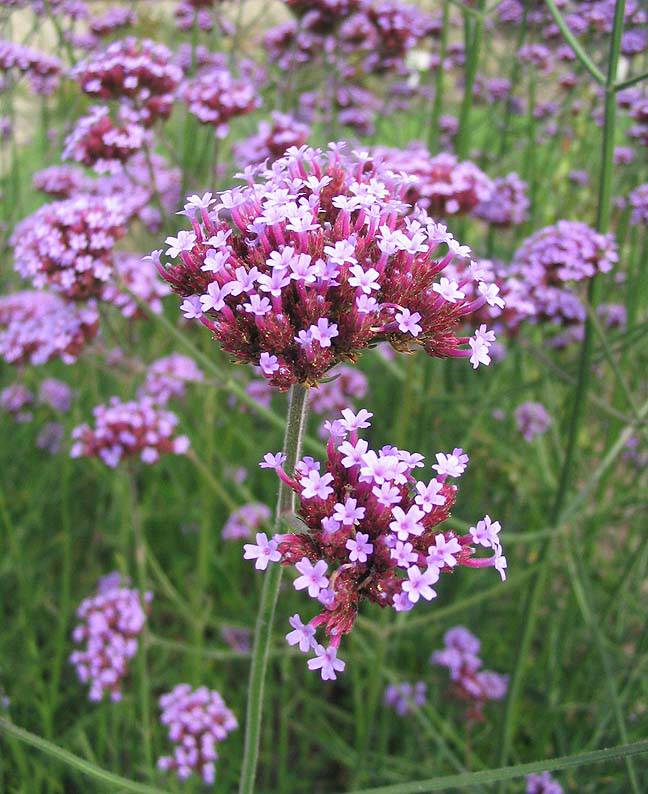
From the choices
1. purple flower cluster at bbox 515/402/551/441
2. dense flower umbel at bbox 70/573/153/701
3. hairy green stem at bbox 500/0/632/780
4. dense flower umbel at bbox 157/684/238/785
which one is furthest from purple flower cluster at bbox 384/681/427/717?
purple flower cluster at bbox 515/402/551/441

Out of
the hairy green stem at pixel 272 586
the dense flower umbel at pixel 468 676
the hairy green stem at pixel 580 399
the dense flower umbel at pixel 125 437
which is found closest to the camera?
the hairy green stem at pixel 272 586

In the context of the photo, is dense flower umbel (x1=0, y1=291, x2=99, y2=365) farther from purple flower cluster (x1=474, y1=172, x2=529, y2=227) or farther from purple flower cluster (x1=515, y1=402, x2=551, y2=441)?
purple flower cluster (x1=515, y1=402, x2=551, y2=441)

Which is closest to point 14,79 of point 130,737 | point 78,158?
point 78,158

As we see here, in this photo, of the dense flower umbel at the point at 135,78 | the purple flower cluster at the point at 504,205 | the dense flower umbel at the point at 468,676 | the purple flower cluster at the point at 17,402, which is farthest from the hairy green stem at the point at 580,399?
the purple flower cluster at the point at 17,402

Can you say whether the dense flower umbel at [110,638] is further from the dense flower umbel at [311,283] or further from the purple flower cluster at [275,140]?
the purple flower cluster at [275,140]

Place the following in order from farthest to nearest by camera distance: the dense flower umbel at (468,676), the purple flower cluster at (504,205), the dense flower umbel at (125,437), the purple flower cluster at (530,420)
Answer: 1. the purple flower cluster at (530,420)
2. the purple flower cluster at (504,205)
3. the dense flower umbel at (468,676)
4. the dense flower umbel at (125,437)

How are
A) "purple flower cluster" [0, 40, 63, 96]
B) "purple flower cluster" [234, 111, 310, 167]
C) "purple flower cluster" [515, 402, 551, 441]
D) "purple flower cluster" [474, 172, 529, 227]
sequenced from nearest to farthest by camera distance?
"purple flower cluster" [234, 111, 310, 167] → "purple flower cluster" [474, 172, 529, 227] → "purple flower cluster" [0, 40, 63, 96] → "purple flower cluster" [515, 402, 551, 441]

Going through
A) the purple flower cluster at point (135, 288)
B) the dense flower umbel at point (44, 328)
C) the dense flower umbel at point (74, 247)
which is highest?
the dense flower umbel at point (74, 247)
